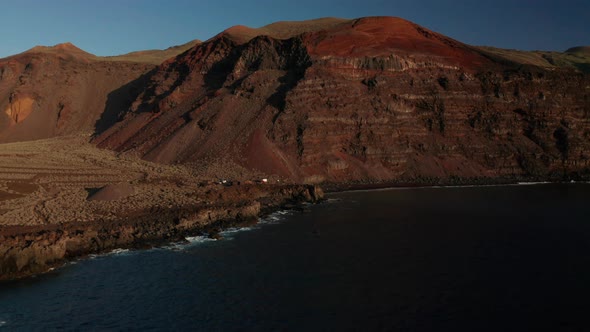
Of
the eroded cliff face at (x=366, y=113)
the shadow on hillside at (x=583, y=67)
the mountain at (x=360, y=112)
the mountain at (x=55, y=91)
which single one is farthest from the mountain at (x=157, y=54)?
the shadow on hillside at (x=583, y=67)

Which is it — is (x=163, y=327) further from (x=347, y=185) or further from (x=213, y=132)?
(x=213, y=132)

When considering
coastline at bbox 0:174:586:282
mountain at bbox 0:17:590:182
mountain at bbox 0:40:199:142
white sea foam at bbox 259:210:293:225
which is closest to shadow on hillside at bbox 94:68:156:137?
mountain at bbox 0:40:199:142

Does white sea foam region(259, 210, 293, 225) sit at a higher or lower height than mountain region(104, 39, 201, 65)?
lower

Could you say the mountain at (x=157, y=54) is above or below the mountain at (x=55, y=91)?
above

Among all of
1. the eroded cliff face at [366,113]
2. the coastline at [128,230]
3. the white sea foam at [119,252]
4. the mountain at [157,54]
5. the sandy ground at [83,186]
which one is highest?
the mountain at [157,54]

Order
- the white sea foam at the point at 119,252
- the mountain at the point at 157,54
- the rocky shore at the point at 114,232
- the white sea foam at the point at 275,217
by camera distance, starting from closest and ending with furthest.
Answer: the rocky shore at the point at 114,232, the white sea foam at the point at 119,252, the white sea foam at the point at 275,217, the mountain at the point at 157,54

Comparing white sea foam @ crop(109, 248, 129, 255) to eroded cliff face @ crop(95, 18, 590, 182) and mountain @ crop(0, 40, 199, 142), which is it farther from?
mountain @ crop(0, 40, 199, 142)

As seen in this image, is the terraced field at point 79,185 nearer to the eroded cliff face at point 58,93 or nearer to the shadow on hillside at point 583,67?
the eroded cliff face at point 58,93

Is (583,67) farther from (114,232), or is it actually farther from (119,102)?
(114,232)
